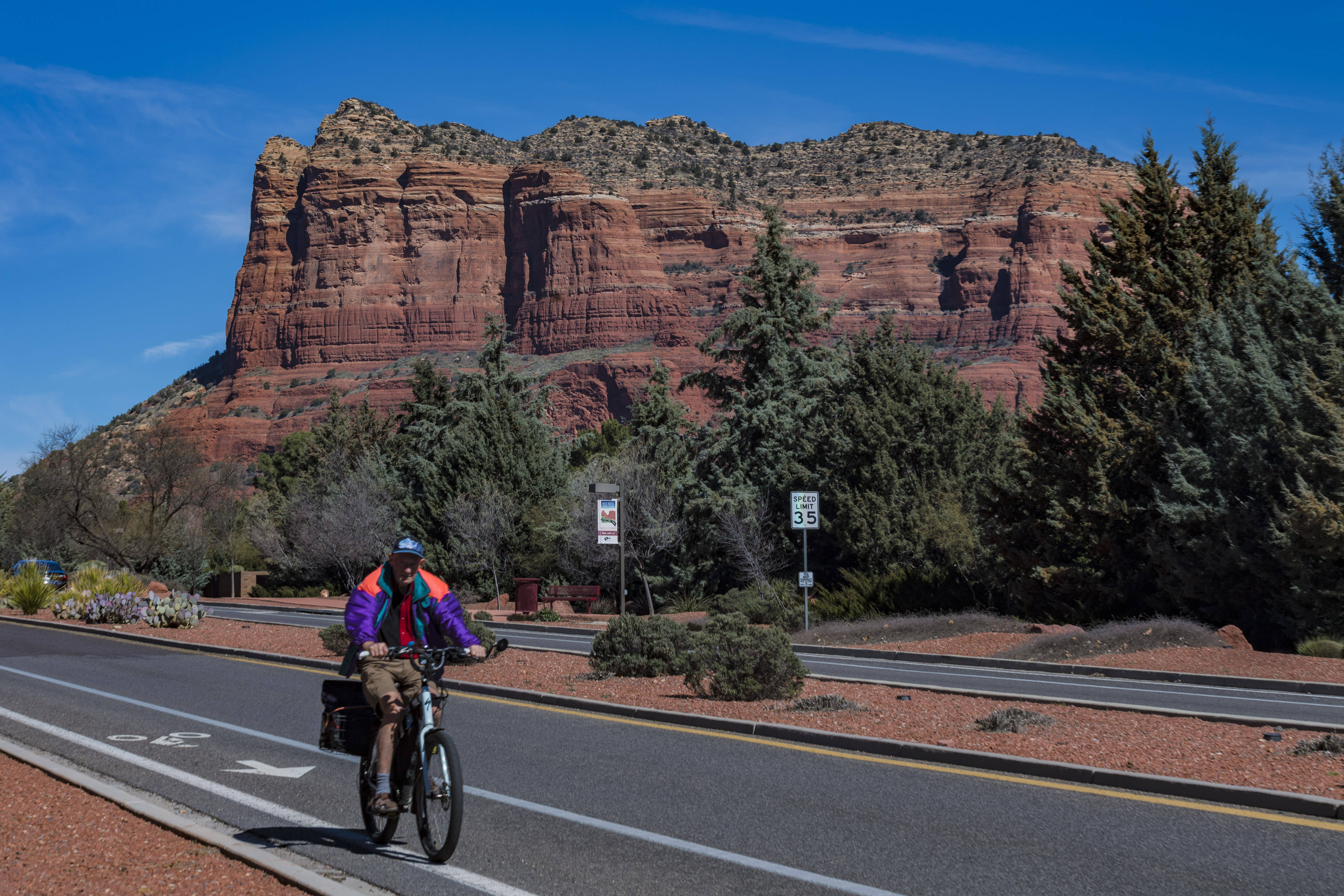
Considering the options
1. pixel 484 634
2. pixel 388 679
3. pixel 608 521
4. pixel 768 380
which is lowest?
pixel 484 634

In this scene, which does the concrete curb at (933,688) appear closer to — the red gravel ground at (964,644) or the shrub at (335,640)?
the shrub at (335,640)

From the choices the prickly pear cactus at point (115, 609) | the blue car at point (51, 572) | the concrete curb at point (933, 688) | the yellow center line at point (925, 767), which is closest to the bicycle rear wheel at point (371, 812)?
the yellow center line at point (925, 767)

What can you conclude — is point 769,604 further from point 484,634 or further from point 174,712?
point 174,712

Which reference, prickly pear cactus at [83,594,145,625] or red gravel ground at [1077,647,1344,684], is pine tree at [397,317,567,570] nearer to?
prickly pear cactus at [83,594,145,625]

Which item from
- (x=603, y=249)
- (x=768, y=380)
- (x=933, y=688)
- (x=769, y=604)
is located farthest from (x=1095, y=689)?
(x=603, y=249)

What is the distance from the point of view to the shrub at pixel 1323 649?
659 inches

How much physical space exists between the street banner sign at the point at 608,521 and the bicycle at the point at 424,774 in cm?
1877

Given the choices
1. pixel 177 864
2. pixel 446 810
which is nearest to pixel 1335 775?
pixel 446 810

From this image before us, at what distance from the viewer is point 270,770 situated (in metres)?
8.53

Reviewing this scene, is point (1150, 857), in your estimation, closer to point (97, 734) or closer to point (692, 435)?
point (97, 734)

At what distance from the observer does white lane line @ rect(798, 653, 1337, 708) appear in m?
13.1

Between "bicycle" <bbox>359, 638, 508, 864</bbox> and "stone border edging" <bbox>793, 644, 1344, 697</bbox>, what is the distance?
795cm

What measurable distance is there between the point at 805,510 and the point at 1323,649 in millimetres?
9464

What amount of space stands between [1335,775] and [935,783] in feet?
8.47
